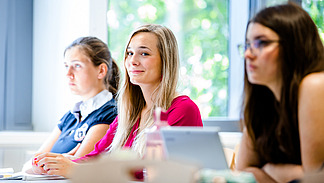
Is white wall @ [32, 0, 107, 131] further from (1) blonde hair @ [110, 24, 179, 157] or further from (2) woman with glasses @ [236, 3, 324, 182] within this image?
(2) woman with glasses @ [236, 3, 324, 182]

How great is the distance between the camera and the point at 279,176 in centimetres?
133

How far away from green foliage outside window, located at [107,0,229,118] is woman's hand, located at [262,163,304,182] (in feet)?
6.75

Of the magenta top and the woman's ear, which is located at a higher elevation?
the woman's ear

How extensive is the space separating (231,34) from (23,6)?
5.41ft

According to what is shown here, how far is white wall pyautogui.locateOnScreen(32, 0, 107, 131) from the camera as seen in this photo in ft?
10.2

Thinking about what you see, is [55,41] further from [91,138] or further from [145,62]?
[145,62]

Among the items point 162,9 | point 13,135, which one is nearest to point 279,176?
point 13,135

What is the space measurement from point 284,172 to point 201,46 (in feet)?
8.43

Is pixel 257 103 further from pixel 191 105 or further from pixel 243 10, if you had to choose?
pixel 243 10

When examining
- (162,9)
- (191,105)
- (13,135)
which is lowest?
(13,135)

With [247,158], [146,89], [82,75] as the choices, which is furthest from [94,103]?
[247,158]

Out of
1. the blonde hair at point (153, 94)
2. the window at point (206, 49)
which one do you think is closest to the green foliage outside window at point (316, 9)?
the window at point (206, 49)

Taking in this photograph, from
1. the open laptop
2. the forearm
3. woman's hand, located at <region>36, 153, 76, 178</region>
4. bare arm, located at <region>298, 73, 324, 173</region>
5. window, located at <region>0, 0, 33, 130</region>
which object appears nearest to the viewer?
the open laptop

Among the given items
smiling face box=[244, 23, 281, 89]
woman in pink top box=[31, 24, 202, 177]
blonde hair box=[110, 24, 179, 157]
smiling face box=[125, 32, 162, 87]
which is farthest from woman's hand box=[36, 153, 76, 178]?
smiling face box=[244, 23, 281, 89]
